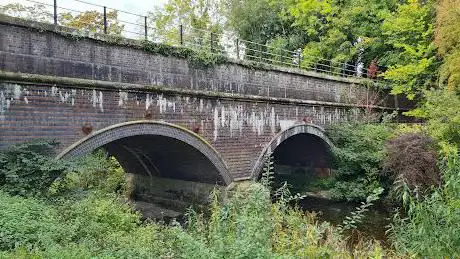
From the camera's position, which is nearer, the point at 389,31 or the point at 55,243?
the point at 55,243

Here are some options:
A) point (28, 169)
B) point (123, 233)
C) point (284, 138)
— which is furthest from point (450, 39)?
point (28, 169)

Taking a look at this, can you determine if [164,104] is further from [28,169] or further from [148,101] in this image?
[28,169]

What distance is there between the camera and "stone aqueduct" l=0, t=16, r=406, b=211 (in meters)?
6.78

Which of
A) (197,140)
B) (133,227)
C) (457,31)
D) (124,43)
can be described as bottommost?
(133,227)

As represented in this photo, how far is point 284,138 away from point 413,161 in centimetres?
369

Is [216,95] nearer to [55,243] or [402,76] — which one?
[55,243]

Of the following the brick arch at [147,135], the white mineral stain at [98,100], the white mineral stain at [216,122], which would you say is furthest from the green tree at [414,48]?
the white mineral stain at [98,100]

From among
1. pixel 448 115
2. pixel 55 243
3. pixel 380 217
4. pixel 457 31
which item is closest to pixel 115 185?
pixel 380 217

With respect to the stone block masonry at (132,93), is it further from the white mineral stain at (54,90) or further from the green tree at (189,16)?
the green tree at (189,16)

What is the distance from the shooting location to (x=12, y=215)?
479cm

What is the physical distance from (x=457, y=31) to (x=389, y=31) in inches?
186

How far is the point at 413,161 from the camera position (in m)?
11.4

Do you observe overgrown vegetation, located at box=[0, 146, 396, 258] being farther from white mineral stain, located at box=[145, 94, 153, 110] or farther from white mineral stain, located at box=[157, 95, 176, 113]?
white mineral stain, located at box=[157, 95, 176, 113]

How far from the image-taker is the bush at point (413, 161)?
11148mm
